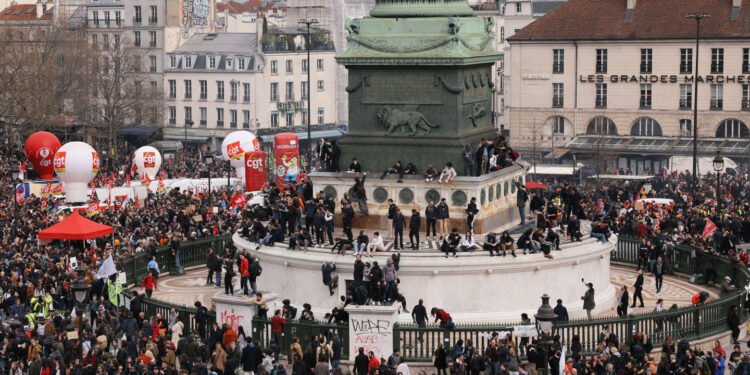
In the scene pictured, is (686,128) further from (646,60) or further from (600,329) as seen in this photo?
(600,329)

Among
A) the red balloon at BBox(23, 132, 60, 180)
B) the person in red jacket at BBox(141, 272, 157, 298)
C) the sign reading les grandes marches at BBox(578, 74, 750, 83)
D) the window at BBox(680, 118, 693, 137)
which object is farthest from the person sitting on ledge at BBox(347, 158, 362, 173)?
the window at BBox(680, 118, 693, 137)

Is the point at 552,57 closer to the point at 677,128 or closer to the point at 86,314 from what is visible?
the point at 677,128

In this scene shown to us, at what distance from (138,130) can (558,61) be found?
92.8ft

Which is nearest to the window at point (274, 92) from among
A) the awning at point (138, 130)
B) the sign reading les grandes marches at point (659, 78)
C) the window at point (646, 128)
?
the awning at point (138, 130)

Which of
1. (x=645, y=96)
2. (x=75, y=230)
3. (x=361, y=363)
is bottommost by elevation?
(x=361, y=363)

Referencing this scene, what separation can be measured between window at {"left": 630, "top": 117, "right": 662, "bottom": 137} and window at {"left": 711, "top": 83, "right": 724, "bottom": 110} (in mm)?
3312

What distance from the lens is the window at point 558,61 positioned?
302ft

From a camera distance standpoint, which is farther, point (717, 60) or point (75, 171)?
point (717, 60)

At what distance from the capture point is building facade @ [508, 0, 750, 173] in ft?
290

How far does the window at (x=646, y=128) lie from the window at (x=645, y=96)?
71 cm

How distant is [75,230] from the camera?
170 feet

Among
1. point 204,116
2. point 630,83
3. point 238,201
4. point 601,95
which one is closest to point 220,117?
point 204,116

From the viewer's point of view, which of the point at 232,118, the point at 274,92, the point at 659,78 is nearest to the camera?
the point at 659,78

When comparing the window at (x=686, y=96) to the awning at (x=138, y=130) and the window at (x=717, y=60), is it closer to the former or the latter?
the window at (x=717, y=60)
